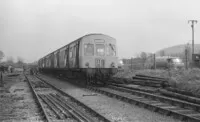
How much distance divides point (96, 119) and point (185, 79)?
803 centimetres

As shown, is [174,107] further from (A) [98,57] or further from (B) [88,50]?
(B) [88,50]

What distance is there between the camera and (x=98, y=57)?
18250 millimetres

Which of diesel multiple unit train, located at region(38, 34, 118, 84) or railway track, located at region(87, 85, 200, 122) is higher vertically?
diesel multiple unit train, located at region(38, 34, 118, 84)

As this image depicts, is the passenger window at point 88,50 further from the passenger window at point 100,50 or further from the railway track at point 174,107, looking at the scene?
the railway track at point 174,107

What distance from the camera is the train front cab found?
1780cm

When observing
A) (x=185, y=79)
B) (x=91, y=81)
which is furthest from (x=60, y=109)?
(x=91, y=81)

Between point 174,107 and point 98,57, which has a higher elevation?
point 98,57

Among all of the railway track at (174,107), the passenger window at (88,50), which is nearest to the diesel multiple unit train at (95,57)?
the passenger window at (88,50)

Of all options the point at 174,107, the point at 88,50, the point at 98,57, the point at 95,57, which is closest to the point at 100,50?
the point at 98,57

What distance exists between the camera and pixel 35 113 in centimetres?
898

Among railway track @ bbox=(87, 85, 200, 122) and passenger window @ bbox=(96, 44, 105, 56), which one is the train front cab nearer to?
passenger window @ bbox=(96, 44, 105, 56)

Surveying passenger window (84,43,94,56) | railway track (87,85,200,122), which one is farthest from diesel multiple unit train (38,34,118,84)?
railway track (87,85,200,122)

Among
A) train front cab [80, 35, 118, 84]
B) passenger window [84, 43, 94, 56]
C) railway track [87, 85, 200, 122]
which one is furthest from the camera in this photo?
passenger window [84, 43, 94, 56]

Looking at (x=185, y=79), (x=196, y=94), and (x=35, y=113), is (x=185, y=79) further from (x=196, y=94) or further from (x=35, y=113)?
(x=35, y=113)
